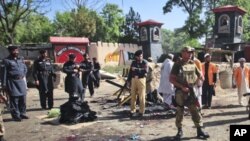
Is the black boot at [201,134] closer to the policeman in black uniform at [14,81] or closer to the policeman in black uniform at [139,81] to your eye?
the policeman in black uniform at [139,81]

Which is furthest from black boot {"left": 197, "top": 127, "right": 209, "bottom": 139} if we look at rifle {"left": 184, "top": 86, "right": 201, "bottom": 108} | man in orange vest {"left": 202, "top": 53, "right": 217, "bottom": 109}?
man in orange vest {"left": 202, "top": 53, "right": 217, "bottom": 109}

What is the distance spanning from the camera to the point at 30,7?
36.7 meters

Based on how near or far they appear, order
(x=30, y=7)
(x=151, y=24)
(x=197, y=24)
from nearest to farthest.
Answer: (x=30, y=7) < (x=151, y=24) < (x=197, y=24)

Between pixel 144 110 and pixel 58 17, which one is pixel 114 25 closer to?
pixel 58 17

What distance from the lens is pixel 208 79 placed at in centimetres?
1252

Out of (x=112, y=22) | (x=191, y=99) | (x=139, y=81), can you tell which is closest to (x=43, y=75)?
(x=139, y=81)

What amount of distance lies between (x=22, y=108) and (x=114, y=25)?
49331mm

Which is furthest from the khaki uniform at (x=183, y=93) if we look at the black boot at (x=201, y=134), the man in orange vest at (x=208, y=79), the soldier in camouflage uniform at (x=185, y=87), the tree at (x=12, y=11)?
the tree at (x=12, y=11)

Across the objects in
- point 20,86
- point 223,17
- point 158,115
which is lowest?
point 158,115

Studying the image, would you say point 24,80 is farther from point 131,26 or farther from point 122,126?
point 131,26

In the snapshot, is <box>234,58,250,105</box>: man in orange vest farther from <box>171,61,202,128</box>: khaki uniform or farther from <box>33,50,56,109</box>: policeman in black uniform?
<box>33,50,56,109</box>: policeman in black uniform

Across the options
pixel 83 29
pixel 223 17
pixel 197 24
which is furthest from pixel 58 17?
pixel 223 17

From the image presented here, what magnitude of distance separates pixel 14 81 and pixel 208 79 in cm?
588

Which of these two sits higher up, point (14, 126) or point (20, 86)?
point (20, 86)
